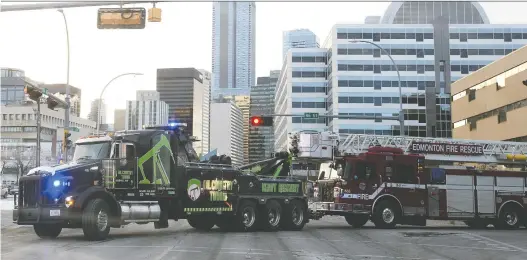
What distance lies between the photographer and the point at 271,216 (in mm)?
20750

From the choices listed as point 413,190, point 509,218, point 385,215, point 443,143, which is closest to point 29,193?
point 385,215

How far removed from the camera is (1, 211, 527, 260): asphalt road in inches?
504

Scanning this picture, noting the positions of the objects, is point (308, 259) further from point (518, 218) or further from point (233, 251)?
point (518, 218)

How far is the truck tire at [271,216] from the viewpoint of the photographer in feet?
67.2

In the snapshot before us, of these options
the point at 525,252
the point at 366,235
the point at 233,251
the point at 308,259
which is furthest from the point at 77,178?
the point at 525,252

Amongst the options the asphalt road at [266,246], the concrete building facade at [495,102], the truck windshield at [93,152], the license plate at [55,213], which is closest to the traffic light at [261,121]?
the asphalt road at [266,246]

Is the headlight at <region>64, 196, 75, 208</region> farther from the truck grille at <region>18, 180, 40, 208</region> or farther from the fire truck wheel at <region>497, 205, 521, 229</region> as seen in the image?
the fire truck wheel at <region>497, 205, 521, 229</region>

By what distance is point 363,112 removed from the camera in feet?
370

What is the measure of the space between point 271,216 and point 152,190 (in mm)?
5272

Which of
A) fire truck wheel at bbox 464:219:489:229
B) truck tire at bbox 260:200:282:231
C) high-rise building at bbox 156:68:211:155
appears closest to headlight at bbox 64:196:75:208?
truck tire at bbox 260:200:282:231

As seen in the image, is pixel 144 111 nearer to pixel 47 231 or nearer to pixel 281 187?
pixel 281 187

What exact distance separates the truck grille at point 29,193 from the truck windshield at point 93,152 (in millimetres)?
1547

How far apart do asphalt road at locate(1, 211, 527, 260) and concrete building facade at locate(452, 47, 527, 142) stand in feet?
110

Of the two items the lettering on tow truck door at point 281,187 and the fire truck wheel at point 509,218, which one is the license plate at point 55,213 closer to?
the lettering on tow truck door at point 281,187
